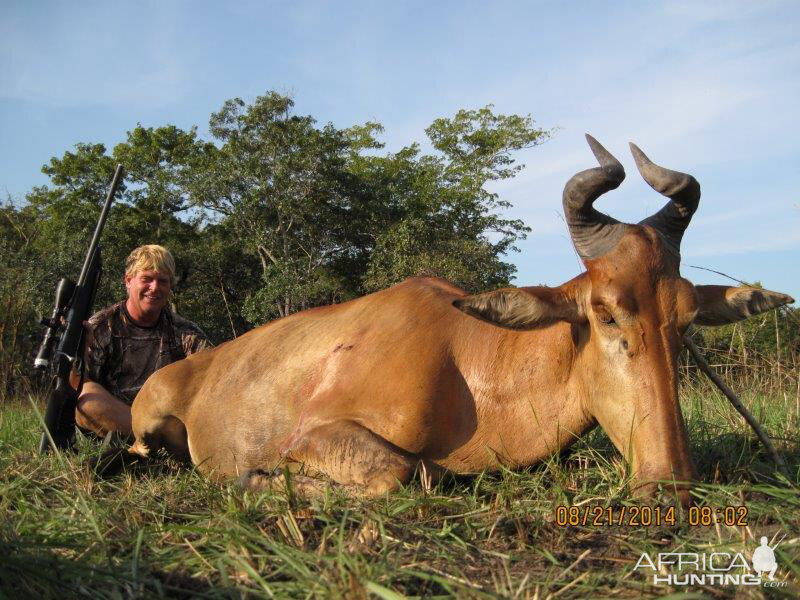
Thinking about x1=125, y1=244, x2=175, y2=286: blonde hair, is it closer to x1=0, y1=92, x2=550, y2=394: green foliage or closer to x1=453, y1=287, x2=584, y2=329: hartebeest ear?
x1=453, y1=287, x2=584, y2=329: hartebeest ear

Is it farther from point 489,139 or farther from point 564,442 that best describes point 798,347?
point 489,139

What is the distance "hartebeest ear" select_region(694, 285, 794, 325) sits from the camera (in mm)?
4074

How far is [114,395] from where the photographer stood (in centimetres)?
691

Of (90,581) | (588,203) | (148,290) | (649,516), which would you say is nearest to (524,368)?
(588,203)

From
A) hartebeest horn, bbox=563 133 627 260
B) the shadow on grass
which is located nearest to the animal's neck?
hartebeest horn, bbox=563 133 627 260

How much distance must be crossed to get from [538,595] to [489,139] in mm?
39617

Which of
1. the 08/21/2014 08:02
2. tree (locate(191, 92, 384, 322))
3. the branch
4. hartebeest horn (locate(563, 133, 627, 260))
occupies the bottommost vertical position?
the 08/21/2014 08:02

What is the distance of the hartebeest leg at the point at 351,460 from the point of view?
3783 millimetres

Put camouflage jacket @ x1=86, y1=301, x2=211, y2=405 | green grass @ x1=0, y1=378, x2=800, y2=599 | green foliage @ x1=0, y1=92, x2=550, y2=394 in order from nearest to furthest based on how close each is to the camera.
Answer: green grass @ x1=0, y1=378, x2=800, y2=599 → camouflage jacket @ x1=86, y1=301, x2=211, y2=405 → green foliage @ x1=0, y1=92, x2=550, y2=394

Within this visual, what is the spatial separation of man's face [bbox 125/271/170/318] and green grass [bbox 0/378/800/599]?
3.08 metres

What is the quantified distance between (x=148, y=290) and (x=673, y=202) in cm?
511

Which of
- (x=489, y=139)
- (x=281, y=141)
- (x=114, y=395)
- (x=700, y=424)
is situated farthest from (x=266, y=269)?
(x=700, y=424)

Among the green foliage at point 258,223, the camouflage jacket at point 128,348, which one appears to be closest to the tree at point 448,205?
the green foliage at point 258,223

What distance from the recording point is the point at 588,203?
4105mm
